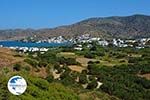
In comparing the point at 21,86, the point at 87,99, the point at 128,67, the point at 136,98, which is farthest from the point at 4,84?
the point at 128,67

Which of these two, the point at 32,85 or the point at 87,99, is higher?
the point at 32,85

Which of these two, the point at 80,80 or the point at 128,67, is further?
the point at 128,67

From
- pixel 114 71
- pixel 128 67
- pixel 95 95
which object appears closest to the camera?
pixel 95 95

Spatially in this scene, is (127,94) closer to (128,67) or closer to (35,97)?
(35,97)

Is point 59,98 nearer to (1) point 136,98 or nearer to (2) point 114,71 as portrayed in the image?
(1) point 136,98

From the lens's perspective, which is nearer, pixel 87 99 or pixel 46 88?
pixel 46 88

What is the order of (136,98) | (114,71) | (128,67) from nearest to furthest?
(136,98) → (114,71) → (128,67)

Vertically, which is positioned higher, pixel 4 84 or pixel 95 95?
pixel 4 84

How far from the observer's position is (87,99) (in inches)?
907

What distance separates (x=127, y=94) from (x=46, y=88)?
39.4 ft

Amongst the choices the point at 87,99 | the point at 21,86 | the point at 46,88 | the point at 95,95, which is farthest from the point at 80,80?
the point at 21,86

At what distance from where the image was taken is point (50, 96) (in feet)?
63.2

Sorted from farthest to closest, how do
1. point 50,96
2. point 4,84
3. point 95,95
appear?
1. point 95,95
2. point 50,96
3. point 4,84

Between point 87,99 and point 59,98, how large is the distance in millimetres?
3350
